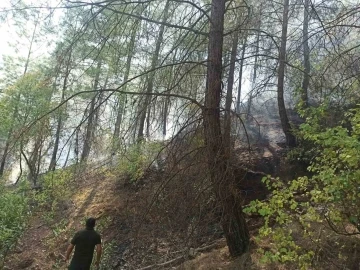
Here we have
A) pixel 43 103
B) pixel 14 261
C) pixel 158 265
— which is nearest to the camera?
pixel 158 265

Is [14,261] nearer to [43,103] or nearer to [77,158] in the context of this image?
[77,158]

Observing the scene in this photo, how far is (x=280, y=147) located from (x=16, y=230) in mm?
9148

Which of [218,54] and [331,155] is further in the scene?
[218,54]

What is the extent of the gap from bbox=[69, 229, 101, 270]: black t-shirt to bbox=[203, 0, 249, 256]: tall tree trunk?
2.49 m

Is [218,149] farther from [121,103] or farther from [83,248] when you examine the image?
[83,248]

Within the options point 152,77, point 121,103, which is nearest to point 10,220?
point 121,103

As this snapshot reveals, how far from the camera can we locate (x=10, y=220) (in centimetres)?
919

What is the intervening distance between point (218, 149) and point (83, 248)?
3.29 m

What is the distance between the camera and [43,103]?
14836 millimetres

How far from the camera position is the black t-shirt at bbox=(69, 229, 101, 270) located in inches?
233

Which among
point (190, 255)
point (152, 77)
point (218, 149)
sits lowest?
point (190, 255)

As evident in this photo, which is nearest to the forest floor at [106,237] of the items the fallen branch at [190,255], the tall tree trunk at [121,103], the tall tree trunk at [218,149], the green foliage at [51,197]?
the fallen branch at [190,255]

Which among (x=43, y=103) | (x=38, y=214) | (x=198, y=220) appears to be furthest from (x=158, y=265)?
(x=43, y=103)

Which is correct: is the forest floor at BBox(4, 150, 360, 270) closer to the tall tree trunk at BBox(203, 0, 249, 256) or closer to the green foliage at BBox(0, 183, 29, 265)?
the tall tree trunk at BBox(203, 0, 249, 256)
